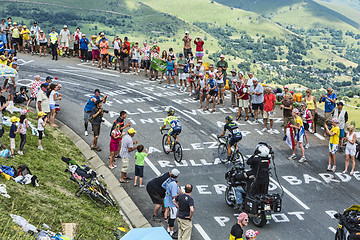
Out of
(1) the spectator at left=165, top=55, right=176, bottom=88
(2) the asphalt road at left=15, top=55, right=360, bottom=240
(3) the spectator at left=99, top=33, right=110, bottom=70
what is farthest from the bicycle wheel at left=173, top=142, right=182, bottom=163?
(3) the spectator at left=99, top=33, right=110, bottom=70

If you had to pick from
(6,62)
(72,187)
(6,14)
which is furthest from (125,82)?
(6,14)

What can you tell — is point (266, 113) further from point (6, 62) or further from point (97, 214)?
point (6, 62)

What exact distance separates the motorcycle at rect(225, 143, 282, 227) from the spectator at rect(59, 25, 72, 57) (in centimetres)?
2239

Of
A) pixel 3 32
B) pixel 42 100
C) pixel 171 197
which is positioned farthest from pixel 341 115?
pixel 3 32

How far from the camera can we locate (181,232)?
531 inches

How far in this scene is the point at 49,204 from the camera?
534 inches

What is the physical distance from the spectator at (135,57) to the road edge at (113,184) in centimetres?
1001

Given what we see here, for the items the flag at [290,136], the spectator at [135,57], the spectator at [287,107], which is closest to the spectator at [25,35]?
the spectator at [135,57]

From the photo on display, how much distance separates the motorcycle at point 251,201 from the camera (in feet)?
47.1

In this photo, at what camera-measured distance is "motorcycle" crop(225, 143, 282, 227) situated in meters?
14.4

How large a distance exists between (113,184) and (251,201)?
17.9ft

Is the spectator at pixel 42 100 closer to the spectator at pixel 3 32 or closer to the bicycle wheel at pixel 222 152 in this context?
the bicycle wheel at pixel 222 152

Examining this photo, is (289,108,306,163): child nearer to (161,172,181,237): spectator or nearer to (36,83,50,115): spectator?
(161,172,181,237): spectator

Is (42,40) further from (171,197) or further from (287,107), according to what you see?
(171,197)
